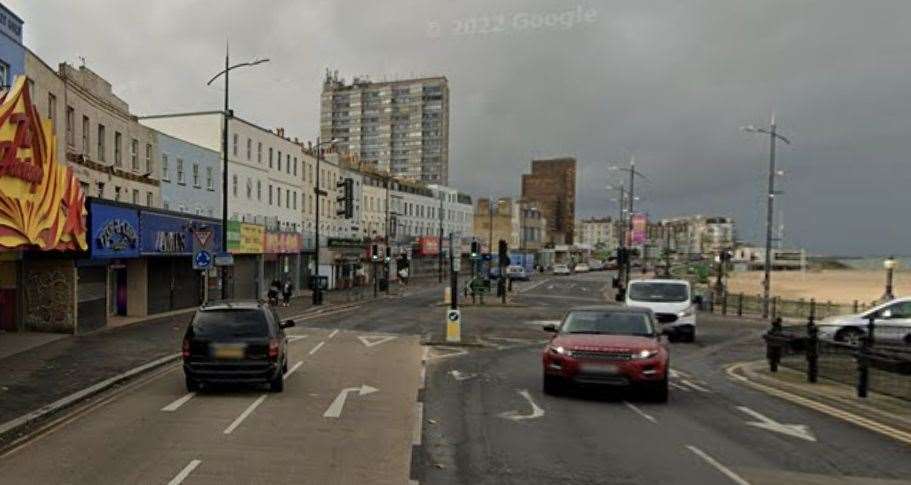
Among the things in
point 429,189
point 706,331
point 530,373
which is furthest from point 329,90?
point 530,373

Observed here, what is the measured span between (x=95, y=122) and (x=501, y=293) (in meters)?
25.6

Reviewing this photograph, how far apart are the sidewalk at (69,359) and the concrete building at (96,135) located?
5.83 metres

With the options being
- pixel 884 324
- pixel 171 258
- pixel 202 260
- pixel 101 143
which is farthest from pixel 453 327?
pixel 101 143

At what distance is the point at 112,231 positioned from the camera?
26125 mm

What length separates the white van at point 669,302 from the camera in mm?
25938

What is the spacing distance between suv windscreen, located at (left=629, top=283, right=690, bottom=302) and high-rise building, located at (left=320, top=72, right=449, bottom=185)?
421 feet

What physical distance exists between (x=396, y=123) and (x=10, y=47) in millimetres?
137013

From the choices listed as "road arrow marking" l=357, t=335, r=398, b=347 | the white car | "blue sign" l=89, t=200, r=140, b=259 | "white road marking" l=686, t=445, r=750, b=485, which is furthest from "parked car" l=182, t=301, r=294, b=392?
the white car

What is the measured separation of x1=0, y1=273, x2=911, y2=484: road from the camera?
347 inches

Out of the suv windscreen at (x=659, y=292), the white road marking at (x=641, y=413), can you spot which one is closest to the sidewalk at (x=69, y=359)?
the white road marking at (x=641, y=413)

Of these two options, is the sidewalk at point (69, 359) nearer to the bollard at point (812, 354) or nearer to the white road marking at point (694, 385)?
the white road marking at point (694, 385)

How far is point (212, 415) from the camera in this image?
12117 millimetres

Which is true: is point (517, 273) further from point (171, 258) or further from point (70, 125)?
point (70, 125)

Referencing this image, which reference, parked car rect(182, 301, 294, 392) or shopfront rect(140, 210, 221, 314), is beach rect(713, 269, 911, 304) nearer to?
shopfront rect(140, 210, 221, 314)
